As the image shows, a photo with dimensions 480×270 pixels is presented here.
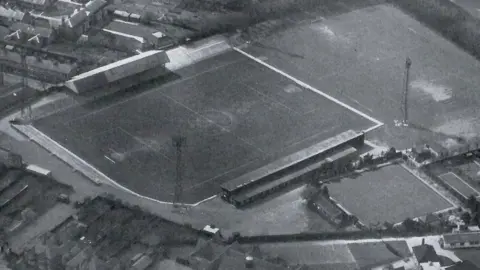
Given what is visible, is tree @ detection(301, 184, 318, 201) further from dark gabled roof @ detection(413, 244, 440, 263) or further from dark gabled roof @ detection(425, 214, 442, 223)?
dark gabled roof @ detection(413, 244, 440, 263)

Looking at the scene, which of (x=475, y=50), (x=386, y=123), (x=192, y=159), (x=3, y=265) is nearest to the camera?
(x=3, y=265)

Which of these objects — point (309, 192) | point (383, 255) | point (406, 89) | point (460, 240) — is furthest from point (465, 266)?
point (406, 89)

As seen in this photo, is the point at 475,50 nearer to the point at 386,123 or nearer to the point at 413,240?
the point at 386,123

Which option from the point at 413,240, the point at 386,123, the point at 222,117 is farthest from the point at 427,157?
the point at 222,117

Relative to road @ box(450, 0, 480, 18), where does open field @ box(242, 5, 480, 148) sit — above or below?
below

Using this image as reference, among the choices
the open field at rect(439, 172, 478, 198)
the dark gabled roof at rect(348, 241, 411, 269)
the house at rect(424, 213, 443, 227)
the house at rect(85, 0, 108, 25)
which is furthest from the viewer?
the house at rect(85, 0, 108, 25)

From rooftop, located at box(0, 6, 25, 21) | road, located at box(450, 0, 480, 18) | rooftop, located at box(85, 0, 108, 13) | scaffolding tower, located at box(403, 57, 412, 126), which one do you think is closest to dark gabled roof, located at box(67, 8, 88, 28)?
rooftop, located at box(85, 0, 108, 13)

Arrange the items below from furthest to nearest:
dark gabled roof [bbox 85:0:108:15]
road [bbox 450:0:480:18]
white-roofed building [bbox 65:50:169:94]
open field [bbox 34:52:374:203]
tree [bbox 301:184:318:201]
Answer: road [bbox 450:0:480:18] < dark gabled roof [bbox 85:0:108:15] < white-roofed building [bbox 65:50:169:94] < open field [bbox 34:52:374:203] < tree [bbox 301:184:318:201]

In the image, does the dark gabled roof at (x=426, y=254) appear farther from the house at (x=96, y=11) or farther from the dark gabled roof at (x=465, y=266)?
the house at (x=96, y=11)
